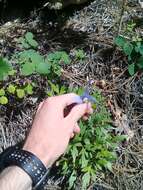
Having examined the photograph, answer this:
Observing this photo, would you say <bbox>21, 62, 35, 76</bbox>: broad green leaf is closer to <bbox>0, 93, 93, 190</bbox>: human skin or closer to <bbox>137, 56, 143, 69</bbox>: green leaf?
<bbox>0, 93, 93, 190</bbox>: human skin

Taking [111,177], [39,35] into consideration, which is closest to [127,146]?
[111,177]

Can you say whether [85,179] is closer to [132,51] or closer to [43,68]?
[43,68]

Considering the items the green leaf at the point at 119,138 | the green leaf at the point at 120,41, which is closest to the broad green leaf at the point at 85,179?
the green leaf at the point at 119,138

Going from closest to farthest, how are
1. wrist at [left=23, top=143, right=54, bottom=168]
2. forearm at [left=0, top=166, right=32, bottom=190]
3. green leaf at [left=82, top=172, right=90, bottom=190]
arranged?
forearm at [left=0, top=166, right=32, bottom=190] < wrist at [left=23, top=143, right=54, bottom=168] < green leaf at [left=82, top=172, right=90, bottom=190]

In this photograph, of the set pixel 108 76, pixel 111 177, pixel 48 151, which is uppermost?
pixel 48 151

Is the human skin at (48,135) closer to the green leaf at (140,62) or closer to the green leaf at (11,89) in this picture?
the green leaf at (11,89)

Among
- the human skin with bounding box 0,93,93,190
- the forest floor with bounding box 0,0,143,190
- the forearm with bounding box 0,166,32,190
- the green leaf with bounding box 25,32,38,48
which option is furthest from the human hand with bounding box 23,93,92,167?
the green leaf with bounding box 25,32,38,48

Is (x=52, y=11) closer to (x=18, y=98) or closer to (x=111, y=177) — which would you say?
(x=18, y=98)
